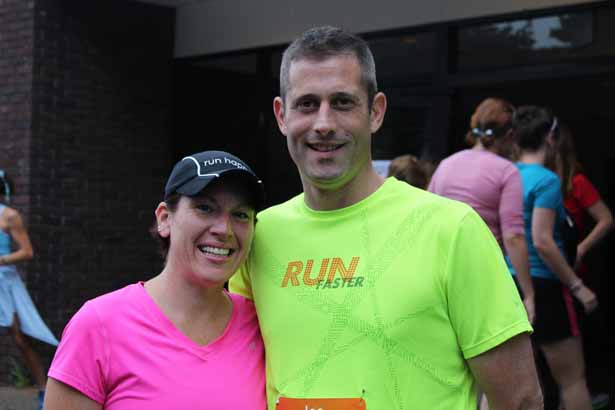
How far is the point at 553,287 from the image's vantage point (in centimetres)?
543

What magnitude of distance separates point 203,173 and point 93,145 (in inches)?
266

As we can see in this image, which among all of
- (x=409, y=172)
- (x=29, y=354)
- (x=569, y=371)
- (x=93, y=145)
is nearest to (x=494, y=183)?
(x=409, y=172)

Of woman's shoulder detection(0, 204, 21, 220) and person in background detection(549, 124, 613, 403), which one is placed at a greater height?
person in background detection(549, 124, 613, 403)

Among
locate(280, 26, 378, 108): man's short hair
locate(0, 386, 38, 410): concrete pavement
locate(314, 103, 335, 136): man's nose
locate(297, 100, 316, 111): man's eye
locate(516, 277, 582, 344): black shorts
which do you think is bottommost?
locate(0, 386, 38, 410): concrete pavement

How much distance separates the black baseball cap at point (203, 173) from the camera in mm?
2535

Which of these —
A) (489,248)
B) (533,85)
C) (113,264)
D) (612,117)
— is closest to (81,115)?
(113,264)

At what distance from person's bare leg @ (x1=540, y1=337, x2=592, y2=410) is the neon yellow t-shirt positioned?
3.12 metres

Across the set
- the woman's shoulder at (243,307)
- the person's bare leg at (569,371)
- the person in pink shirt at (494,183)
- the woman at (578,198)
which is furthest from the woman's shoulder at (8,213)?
the woman's shoulder at (243,307)

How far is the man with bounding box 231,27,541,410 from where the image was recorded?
2299 mm

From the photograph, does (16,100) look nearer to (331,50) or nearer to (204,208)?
(204,208)

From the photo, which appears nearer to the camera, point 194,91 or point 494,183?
point 494,183

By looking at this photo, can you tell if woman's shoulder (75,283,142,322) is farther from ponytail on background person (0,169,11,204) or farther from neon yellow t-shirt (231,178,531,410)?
ponytail on background person (0,169,11,204)

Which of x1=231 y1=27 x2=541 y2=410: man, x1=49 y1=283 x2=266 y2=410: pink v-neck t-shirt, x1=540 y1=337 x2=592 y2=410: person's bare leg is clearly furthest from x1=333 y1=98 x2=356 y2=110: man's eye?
x1=540 y1=337 x2=592 y2=410: person's bare leg

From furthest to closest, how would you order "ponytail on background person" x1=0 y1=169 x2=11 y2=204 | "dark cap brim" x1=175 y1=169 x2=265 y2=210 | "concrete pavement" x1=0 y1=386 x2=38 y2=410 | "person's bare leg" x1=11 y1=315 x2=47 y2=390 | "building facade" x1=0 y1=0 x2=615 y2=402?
"ponytail on background person" x1=0 y1=169 x2=11 y2=204 < "person's bare leg" x1=11 y1=315 x2=47 y2=390 < "concrete pavement" x1=0 y1=386 x2=38 y2=410 < "building facade" x1=0 y1=0 x2=615 y2=402 < "dark cap brim" x1=175 y1=169 x2=265 y2=210
